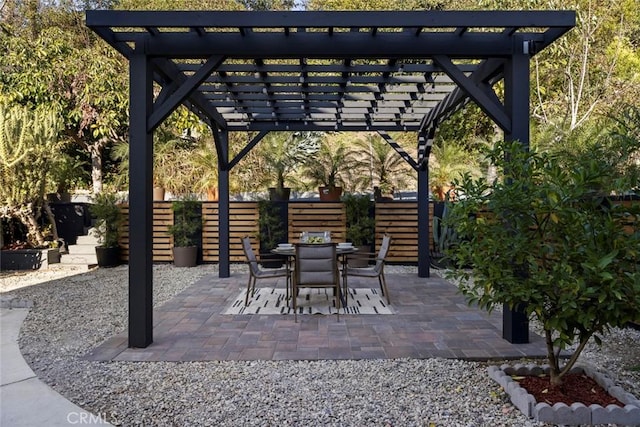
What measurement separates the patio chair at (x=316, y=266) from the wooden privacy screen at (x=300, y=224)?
4.30 m

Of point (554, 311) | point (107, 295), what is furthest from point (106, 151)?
point (554, 311)

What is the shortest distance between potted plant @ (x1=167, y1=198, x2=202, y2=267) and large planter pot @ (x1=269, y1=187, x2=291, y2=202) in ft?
4.93

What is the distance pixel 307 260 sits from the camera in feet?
15.8

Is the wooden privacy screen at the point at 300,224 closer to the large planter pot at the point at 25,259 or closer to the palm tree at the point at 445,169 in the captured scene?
the palm tree at the point at 445,169

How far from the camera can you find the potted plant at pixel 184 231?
29.1 ft

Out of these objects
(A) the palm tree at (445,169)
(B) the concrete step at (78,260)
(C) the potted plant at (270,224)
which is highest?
(A) the palm tree at (445,169)

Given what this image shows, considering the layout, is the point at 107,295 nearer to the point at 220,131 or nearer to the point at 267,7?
the point at 220,131

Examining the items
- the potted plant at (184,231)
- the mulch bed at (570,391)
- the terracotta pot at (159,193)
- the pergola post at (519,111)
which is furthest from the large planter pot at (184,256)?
the mulch bed at (570,391)

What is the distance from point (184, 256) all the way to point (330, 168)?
11.3 ft

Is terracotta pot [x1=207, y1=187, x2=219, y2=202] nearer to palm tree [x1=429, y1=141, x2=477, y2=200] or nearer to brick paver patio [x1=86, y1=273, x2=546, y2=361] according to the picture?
brick paver patio [x1=86, y1=273, x2=546, y2=361]

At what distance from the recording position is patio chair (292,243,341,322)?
4801 millimetres

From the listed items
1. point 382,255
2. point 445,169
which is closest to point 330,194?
point 445,169

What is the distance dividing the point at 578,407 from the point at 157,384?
2.58 m

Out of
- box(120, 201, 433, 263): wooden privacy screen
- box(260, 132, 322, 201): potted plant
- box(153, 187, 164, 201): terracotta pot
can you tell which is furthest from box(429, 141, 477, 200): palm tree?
box(153, 187, 164, 201): terracotta pot
